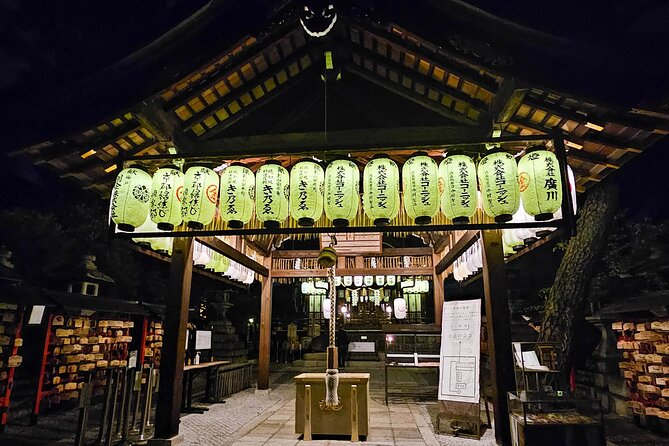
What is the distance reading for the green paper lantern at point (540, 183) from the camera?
6.04 meters

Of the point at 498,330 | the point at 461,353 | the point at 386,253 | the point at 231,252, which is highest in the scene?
the point at 386,253

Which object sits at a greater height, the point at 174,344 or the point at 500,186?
the point at 500,186

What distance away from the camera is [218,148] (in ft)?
30.4

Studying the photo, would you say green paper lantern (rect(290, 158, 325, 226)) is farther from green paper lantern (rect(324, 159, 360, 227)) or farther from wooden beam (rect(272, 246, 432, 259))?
wooden beam (rect(272, 246, 432, 259))

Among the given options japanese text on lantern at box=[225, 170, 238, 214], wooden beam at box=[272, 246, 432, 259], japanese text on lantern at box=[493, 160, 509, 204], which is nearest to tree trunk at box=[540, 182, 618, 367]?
wooden beam at box=[272, 246, 432, 259]

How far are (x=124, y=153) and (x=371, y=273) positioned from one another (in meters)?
10.3

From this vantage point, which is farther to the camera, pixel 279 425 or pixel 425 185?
pixel 279 425

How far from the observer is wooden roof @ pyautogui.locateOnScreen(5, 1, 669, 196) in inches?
271

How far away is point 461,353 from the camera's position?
346 inches

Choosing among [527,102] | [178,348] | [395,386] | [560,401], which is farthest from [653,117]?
[395,386]

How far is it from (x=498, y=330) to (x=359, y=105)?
6.24 m

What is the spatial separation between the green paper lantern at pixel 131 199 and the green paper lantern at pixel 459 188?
5313mm

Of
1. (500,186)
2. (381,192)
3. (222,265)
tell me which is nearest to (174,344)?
(222,265)

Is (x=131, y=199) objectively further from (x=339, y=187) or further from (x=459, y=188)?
(x=459, y=188)
